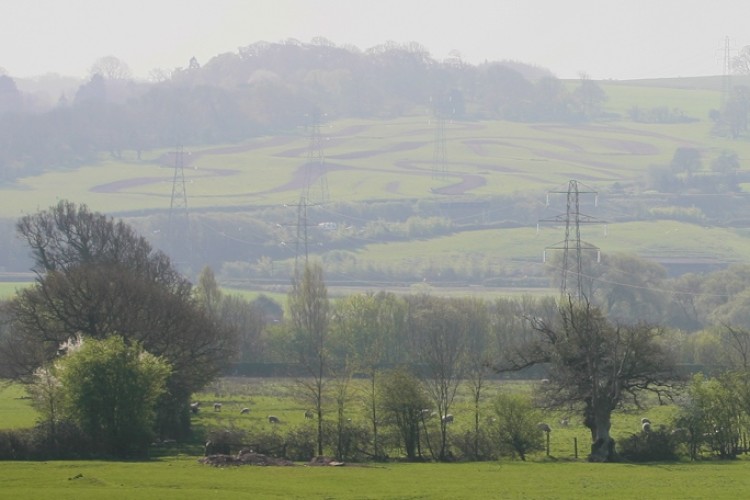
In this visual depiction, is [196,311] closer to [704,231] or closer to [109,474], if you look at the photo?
[109,474]

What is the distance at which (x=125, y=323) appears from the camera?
52.6 m

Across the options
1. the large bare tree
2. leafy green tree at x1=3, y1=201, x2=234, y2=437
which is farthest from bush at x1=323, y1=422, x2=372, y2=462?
leafy green tree at x1=3, y1=201, x2=234, y2=437

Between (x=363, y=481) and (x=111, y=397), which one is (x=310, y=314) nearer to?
(x=111, y=397)

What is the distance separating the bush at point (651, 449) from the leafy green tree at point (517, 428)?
2.68 m

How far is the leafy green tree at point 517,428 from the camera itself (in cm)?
4553

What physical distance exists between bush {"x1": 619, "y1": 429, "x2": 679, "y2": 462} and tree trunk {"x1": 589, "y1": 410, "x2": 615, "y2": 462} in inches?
18.5

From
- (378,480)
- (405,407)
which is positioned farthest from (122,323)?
(378,480)

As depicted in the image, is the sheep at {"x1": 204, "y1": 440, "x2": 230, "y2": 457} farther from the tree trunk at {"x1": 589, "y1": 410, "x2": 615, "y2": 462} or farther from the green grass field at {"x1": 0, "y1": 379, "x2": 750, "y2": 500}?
the tree trunk at {"x1": 589, "y1": 410, "x2": 615, "y2": 462}

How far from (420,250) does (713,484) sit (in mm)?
138526

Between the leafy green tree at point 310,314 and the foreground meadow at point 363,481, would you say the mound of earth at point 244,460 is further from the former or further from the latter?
the leafy green tree at point 310,314

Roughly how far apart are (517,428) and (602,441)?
2.61m

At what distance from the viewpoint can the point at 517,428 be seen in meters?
45.7

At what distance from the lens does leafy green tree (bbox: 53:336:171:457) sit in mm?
42844

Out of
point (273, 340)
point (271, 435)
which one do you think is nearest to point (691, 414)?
point (271, 435)
